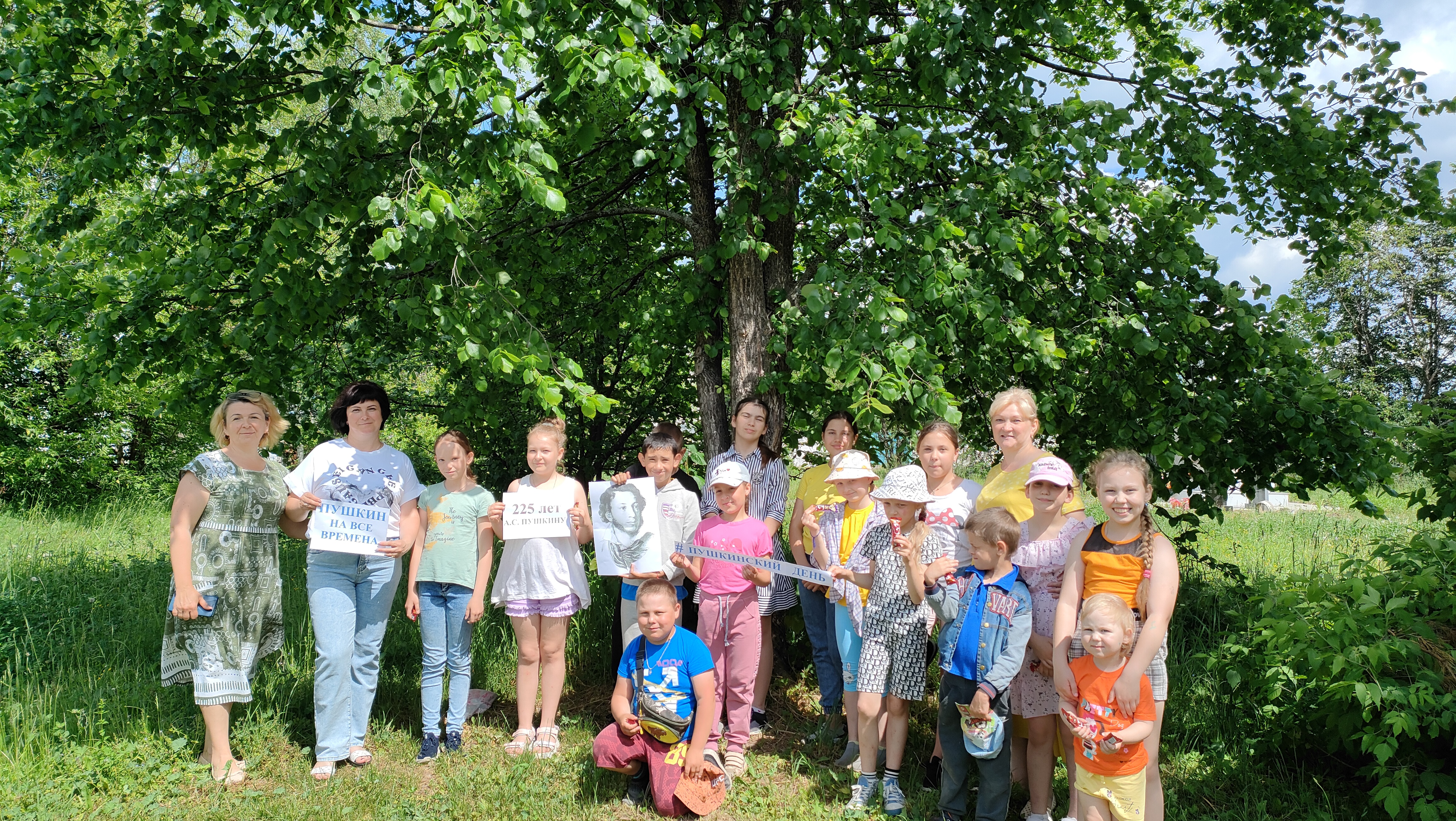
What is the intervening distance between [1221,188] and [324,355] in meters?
7.29

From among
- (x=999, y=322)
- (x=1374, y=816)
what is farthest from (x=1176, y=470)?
(x=1374, y=816)

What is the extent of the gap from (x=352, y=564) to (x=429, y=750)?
3.69ft

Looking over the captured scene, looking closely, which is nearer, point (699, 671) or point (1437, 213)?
point (699, 671)

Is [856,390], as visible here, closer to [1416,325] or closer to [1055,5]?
[1055,5]

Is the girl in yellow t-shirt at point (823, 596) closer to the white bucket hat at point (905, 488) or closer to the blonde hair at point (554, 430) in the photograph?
the white bucket hat at point (905, 488)

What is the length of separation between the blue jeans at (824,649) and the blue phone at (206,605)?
3.16 m

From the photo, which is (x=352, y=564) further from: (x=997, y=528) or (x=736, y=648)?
(x=997, y=528)

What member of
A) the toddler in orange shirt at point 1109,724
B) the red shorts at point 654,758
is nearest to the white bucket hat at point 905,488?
the toddler in orange shirt at point 1109,724

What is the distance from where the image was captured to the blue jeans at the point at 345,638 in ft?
15.0

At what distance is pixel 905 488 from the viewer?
3982 mm

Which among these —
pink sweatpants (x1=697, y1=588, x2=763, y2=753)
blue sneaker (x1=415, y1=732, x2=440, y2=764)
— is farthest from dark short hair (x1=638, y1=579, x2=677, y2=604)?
blue sneaker (x1=415, y1=732, x2=440, y2=764)

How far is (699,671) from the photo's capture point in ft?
13.7

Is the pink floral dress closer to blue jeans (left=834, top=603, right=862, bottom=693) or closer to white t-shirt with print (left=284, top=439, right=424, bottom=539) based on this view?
blue jeans (left=834, top=603, right=862, bottom=693)

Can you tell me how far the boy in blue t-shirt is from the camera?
415 centimetres
